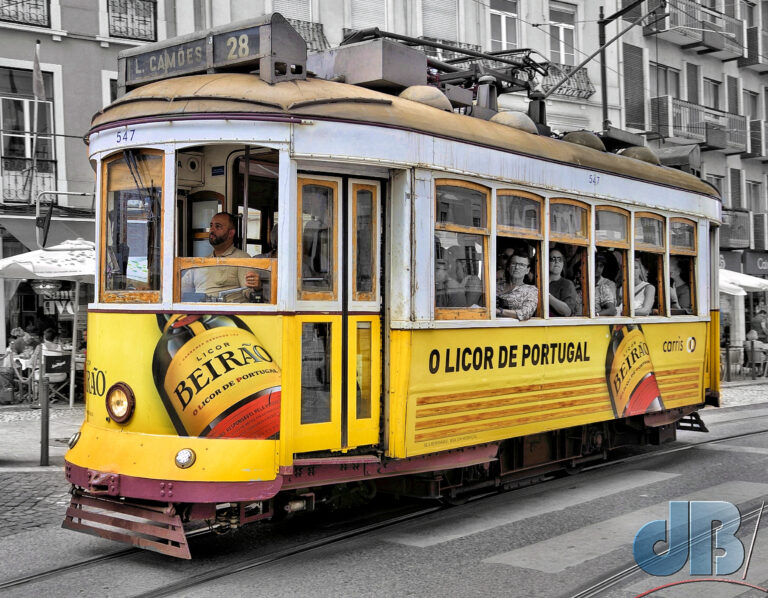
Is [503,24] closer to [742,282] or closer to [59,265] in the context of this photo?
[742,282]

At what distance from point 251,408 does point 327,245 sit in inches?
48.6

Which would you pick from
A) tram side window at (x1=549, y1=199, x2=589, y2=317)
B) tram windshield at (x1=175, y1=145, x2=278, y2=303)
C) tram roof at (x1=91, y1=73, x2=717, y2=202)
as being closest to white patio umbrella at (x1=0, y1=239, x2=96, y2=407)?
tram windshield at (x1=175, y1=145, x2=278, y2=303)

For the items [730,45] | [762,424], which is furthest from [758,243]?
[762,424]

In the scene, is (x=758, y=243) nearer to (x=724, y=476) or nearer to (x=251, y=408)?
(x=724, y=476)

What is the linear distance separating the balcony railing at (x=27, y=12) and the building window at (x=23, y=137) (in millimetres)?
969

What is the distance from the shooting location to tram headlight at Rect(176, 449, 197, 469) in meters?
5.80

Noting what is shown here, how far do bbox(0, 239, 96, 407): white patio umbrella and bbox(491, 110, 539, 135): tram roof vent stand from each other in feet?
23.9

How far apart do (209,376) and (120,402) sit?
2.24 ft

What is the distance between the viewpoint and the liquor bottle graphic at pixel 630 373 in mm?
8867

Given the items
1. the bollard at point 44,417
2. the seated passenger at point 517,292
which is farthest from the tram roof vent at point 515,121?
the bollard at point 44,417

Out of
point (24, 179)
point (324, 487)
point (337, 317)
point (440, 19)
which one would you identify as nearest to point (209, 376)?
point (337, 317)

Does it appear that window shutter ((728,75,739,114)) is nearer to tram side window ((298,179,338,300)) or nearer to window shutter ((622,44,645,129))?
window shutter ((622,44,645,129))

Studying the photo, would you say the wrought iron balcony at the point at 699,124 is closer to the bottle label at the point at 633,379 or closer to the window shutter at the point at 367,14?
the window shutter at the point at 367,14

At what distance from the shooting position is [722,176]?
1289 inches
